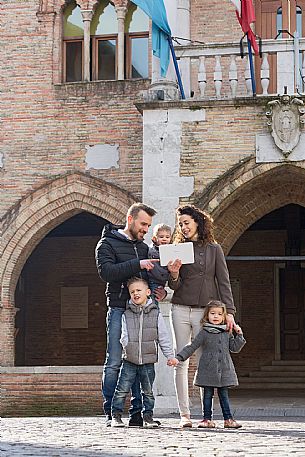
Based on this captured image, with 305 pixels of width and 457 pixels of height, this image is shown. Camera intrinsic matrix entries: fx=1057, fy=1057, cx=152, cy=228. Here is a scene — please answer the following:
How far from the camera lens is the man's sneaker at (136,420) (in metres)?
8.37

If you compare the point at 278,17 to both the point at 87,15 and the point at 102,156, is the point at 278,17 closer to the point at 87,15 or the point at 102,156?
the point at 87,15

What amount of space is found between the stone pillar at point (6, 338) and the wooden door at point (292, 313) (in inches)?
248

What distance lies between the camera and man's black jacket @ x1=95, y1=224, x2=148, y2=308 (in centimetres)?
830

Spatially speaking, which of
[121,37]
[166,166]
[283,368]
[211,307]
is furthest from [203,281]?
[283,368]

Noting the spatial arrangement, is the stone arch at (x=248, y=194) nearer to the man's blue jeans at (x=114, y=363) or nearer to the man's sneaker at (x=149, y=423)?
the man's blue jeans at (x=114, y=363)

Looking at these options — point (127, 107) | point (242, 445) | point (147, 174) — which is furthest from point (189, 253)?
point (127, 107)

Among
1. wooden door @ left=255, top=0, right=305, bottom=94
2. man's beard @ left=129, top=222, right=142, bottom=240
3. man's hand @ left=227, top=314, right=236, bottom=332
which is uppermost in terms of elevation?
wooden door @ left=255, top=0, right=305, bottom=94

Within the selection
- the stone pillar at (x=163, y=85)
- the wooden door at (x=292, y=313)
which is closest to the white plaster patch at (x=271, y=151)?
the stone pillar at (x=163, y=85)

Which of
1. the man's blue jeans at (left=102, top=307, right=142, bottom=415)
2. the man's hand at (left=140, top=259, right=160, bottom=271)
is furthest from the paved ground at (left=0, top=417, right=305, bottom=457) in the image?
the man's hand at (left=140, top=259, right=160, bottom=271)

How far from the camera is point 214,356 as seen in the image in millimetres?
8336

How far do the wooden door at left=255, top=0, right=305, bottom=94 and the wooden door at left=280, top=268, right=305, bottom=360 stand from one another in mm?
5836

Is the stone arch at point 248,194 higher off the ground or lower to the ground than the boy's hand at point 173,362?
higher

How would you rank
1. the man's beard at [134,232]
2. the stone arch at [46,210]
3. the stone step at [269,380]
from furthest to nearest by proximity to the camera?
the stone step at [269,380], the stone arch at [46,210], the man's beard at [134,232]

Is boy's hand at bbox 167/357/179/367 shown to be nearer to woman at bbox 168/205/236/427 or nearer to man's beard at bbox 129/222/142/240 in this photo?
woman at bbox 168/205/236/427
